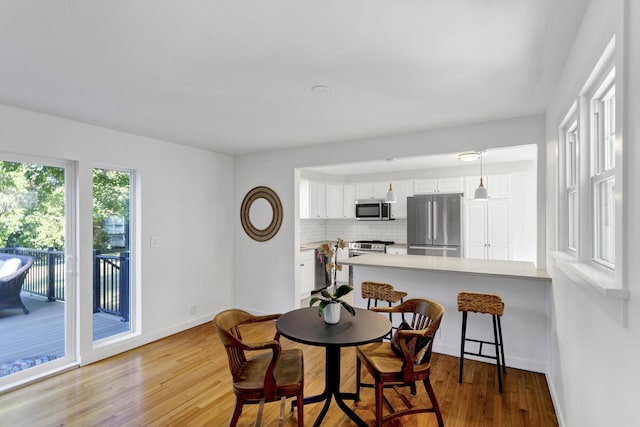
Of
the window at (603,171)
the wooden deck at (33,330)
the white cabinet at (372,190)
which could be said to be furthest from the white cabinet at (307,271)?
the window at (603,171)

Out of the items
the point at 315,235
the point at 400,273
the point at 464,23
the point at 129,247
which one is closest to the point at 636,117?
the point at 464,23

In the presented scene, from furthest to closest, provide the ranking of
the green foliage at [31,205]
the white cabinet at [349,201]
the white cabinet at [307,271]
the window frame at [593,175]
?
1. the white cabinet at [349,201]
2. the white cabinet at [307,271]
3. the green foliage at [31,205]
4. the window frame at [593,175]

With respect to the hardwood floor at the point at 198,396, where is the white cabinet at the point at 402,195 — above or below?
above

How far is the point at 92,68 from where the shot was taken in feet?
7.00

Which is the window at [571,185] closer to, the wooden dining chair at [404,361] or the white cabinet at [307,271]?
the wooden dining chair at [404,361]

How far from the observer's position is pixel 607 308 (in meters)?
1.24

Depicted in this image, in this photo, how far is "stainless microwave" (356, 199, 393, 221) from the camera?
22.2 ft

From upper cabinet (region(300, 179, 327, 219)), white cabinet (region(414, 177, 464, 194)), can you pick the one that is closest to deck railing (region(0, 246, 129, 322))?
upper cabinet (region(300, 179, 327, 219))

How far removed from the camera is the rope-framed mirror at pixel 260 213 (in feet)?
15.5

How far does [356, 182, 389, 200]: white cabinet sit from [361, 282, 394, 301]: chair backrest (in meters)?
3.53

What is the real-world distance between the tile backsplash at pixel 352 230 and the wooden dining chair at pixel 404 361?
14.8 feet

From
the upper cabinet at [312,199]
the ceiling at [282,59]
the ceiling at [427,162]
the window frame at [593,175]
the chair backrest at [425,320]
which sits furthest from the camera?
the upper cabinet at [312,199]

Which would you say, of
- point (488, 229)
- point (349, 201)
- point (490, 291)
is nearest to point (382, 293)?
point (490, 291)

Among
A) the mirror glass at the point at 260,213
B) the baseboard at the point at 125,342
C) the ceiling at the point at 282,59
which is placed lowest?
the baseboard at the point at 125,342
